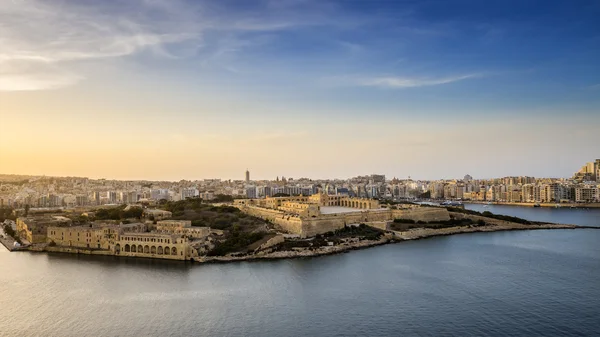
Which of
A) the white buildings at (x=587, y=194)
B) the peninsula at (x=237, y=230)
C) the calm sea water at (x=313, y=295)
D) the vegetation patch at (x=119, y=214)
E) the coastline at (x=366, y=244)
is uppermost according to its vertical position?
the white buildings at (x=587, y=194)

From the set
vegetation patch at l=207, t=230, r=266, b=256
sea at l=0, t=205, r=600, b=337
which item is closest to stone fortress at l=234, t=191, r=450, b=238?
vegetation patch at l=207, t=230, r=266, b=256

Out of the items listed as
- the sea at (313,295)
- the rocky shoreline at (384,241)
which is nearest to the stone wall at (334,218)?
the rocky shoreline at (384,241)

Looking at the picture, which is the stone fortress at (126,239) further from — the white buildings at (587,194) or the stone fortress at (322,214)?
the white buildings at (587,194)

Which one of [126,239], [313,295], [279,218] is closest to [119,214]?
[126,239]

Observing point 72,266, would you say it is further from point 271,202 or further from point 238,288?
point 271,202

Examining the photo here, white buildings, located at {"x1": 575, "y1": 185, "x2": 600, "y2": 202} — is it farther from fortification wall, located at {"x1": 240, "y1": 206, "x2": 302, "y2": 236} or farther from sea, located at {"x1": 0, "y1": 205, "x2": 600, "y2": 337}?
fortification wall, located at {"x1": 240, "y1": 206, "x2": 302, "y2": 236}

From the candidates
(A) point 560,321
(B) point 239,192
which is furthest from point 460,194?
(A) point 560,321

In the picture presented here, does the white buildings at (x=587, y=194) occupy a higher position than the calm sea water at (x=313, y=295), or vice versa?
A: the white buildings at (x=587, y=194)
